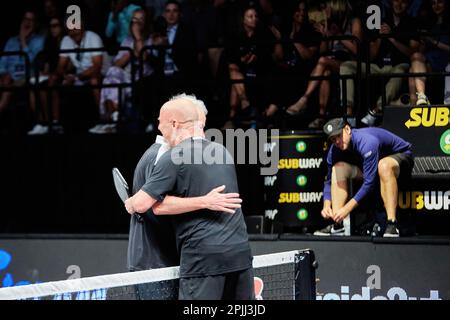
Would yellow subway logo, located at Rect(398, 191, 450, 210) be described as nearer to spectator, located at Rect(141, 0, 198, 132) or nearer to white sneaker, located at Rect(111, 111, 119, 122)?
spectator, located at Rect(141, 0, 198, 132)

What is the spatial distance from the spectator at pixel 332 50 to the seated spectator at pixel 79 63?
2.85 m

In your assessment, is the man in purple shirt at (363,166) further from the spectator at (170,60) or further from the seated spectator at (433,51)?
the spectator at (170,60)

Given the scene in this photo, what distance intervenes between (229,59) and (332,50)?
1.34 m

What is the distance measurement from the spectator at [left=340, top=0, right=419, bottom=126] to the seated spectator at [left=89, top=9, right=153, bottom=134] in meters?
2.87

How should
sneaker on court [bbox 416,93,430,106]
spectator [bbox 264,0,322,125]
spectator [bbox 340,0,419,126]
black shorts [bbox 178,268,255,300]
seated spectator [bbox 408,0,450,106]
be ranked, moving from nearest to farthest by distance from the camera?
1. black shorts [bbox 178,268,255,300]
2. sneaker on court [bbox 416,93,430,106]
3. seated spectator [bbox 408,0,450,106]
4. spectator [bbox 340,0,419,126]
5. spectator [bbox 264,0,322,125]

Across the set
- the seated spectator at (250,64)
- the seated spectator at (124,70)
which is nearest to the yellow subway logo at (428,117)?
the seated spectator at (250,64)

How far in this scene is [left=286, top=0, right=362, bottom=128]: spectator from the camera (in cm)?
1160

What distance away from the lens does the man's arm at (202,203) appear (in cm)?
648

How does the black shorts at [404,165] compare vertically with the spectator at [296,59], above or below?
below

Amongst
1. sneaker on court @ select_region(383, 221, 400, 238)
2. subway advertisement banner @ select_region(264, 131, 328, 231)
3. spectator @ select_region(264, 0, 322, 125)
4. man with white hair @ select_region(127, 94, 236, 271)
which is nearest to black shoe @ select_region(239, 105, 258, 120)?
spectator @ select_region(264, 0, 322, 125)

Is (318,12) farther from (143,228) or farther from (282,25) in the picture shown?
(143,228)

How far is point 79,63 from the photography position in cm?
1323

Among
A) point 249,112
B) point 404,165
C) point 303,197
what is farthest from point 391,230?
point 249,112

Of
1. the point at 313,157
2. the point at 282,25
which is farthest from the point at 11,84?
the point at 313,157
